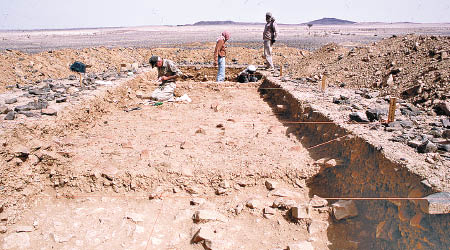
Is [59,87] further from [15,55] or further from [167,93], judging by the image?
[15,55]

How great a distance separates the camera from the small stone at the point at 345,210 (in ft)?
9.98

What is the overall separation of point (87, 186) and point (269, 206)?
218 centimetres

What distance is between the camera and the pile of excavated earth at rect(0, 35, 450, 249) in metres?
2.99

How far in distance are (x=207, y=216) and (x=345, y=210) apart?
4.51 ft

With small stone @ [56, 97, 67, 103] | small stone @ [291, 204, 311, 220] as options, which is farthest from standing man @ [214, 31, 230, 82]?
small stone @ [291, 204, 311, 220]

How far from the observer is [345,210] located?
3064mm

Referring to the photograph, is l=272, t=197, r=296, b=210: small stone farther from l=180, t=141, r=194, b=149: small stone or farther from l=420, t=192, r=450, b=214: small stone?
l=180, t=141, r=194, b=149: small stone

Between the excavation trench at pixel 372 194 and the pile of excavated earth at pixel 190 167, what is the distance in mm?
30

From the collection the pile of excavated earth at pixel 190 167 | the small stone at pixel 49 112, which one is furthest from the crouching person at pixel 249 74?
the small stone at pixel 49 112

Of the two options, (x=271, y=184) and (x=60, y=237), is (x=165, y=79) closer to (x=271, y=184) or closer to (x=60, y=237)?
(x=271, y=184)

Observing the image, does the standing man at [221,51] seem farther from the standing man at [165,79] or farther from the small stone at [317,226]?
the small stone at [317,226]

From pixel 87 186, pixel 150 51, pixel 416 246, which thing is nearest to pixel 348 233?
pixel 416 246

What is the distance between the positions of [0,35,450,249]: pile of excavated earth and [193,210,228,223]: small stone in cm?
1

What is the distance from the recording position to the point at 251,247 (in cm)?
286
